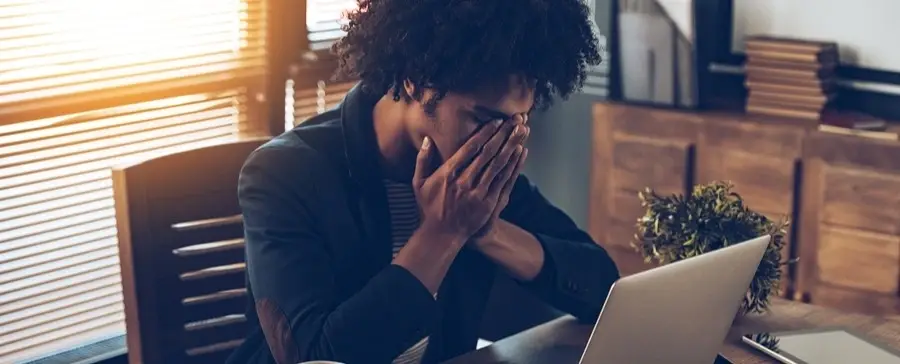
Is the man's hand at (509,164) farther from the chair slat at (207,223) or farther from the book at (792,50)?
the book at (792,50)

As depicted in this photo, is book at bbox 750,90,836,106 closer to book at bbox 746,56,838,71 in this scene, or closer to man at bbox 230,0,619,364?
book at bbox 746,56,838,71

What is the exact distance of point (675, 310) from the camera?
127 centimetres

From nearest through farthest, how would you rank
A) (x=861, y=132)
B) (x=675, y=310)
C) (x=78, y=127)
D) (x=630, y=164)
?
(x=675, y=310) < (x=78, y=127) < (x=861, y=132) < (x=630, y=164)

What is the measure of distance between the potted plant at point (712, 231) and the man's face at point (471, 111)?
0.25 m

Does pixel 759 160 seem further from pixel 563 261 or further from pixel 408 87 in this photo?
pixel 408 87

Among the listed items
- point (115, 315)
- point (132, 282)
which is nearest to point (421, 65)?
point (132, 282)

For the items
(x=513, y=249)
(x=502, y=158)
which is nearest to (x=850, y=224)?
(x=513, y=249)

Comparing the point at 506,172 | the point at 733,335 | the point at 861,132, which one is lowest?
the point at 733,335

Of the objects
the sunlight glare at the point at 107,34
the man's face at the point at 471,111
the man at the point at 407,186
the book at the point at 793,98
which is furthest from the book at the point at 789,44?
the man's face at the point at 471,111

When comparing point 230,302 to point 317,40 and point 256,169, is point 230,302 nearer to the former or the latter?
point 256,169

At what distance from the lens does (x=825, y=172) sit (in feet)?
9.58

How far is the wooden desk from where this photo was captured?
4.93 ft

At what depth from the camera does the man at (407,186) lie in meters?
1.48

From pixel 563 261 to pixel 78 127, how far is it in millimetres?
1260
